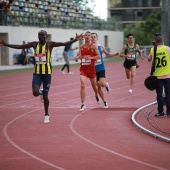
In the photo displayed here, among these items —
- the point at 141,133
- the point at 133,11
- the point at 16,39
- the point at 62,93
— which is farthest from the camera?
the point at 133,11

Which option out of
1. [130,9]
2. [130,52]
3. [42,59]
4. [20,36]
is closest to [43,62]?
[42,59]

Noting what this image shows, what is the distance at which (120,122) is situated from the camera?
15.0m

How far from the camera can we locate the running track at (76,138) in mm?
9727

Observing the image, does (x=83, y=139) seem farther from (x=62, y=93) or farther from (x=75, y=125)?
(x=62, y=93)

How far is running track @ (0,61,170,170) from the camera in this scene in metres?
9.73

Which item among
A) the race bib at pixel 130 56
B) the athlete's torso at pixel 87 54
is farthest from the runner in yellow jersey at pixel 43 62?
the race bib at pixel 130 56

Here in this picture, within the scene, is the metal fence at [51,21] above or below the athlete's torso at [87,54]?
above

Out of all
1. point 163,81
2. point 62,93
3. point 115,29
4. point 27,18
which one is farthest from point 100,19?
point 163,81

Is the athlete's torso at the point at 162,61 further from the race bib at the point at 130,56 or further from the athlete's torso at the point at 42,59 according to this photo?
the race bib at the point at 130,56

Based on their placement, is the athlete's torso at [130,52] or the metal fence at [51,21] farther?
the metal fence at [51,21]

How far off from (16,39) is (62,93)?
82.4 feet

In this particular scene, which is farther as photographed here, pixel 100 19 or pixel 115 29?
pixel 115 29

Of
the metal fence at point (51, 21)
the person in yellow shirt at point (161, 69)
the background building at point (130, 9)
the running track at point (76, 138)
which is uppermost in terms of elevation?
the background building at point (130, 9)

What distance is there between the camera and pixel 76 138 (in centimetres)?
1238
